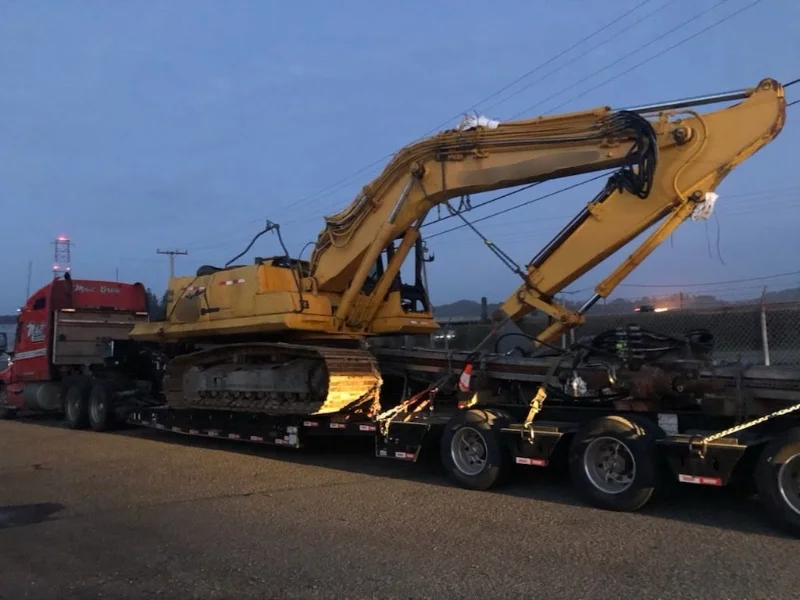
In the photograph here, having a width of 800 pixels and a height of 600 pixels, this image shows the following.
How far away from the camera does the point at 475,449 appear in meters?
8.93

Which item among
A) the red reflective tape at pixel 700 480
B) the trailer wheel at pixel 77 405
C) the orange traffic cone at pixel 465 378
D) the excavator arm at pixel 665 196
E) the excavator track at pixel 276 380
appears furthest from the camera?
the trailer wheel at pixel 77 405

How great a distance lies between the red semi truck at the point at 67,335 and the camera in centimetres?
1736

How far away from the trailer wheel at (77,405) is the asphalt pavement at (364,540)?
6024mm

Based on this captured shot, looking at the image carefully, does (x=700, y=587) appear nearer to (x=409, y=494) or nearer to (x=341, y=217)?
(x=409, y=494)

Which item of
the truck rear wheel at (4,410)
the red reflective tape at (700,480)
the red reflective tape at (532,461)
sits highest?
the truck rear wheel at (4,410)

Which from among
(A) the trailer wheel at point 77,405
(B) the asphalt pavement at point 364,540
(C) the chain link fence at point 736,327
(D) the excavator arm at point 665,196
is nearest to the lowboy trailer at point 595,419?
(B) the asphalt pavement at point 364,540

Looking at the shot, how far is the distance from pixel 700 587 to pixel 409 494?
3.84 m

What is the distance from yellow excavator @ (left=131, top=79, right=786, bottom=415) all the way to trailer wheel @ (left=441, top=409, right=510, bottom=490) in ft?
5.56

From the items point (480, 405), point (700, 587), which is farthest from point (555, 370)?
point (700, 587)

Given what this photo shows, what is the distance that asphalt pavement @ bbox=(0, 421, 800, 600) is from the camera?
5504 millimetres

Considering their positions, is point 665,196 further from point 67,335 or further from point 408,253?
point 67,335

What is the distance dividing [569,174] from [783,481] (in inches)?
164

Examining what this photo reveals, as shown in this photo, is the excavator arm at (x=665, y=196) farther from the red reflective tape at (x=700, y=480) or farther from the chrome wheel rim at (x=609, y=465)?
the red reflective tape at (x=700, y=480)

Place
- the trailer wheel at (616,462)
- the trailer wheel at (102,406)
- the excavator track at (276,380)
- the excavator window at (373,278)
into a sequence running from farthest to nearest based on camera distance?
the trailer wheel at (102,406) < the excavator window at (373,278) < the excavator track at (276,380) < the trailer wheel at (616,462)
